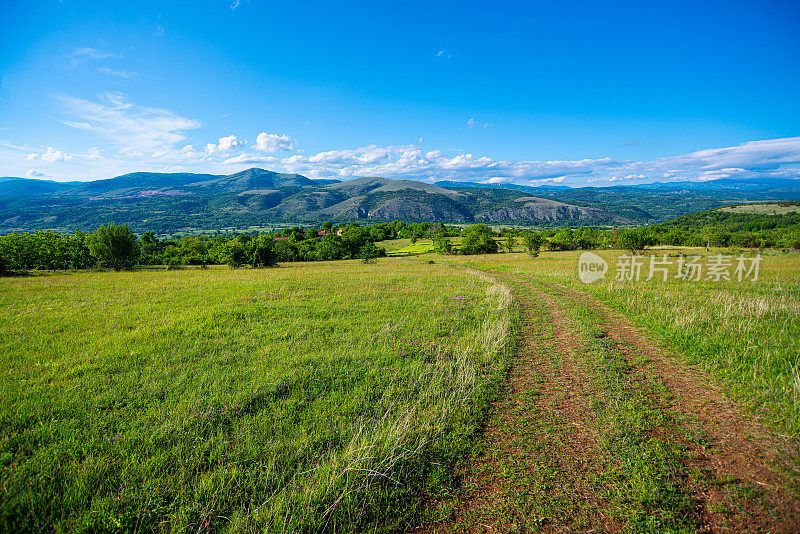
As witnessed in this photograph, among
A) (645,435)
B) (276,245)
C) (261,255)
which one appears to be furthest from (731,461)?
(276,245)

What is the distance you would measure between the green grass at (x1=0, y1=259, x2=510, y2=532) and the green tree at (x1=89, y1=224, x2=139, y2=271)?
37.5m

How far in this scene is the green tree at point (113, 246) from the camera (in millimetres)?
41281

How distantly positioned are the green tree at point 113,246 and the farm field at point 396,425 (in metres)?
38.3

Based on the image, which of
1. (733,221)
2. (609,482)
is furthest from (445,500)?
(733,221)

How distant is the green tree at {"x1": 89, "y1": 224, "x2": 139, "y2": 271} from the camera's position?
4128 cm

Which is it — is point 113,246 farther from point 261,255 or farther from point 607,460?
point 607,460

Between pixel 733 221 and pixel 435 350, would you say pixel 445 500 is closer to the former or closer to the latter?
pixel 435 350

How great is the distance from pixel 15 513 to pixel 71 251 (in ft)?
199

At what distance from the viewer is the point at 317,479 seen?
15.5ft

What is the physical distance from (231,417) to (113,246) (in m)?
51.4

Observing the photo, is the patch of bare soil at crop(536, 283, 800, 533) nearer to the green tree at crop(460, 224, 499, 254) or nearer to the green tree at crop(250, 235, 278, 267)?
the green tree at crop(250, 235, 278, 267)

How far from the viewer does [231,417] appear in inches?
243

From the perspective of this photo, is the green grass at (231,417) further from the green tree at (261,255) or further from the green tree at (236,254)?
the green tree at (236,254)

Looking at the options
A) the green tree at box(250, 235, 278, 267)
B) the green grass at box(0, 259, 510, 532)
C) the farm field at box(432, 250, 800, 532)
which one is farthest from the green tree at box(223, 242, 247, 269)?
the farm field at box(432, 250, 800, 532)
